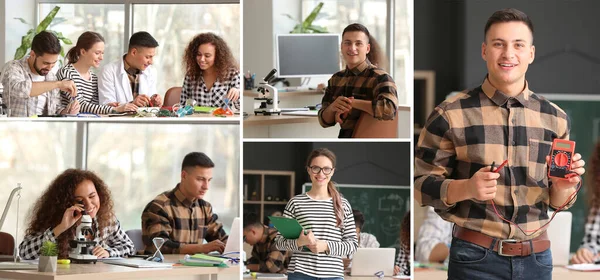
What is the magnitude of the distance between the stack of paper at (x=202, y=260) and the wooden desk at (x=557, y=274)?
936 millimetres

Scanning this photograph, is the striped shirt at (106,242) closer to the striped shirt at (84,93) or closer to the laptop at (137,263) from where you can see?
the laptop at (137,263)

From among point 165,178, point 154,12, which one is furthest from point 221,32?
point 165,178

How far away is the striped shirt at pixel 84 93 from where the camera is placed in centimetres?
386

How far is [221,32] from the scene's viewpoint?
12.6ft

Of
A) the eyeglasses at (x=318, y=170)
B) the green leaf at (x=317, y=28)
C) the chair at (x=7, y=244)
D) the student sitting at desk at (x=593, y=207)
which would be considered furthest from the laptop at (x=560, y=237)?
the chair at (x=7, y=244)

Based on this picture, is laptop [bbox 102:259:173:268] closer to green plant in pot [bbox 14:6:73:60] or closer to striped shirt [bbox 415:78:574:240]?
green plant in pot [bbox 14:6:73:60]

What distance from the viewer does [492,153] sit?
2.68 metres

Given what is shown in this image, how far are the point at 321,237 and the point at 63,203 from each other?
49.2 inches

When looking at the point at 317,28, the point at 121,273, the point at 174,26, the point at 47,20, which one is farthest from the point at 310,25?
the point at 121,273

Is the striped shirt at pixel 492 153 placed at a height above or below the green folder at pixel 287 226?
above

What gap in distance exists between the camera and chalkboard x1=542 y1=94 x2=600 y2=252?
4.39 meters

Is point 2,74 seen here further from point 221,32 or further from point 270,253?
point 270,253

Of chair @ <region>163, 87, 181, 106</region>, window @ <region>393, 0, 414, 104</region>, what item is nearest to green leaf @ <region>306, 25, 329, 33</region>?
window @ <region>393, 0, 414, 104</region>

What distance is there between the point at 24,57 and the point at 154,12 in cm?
65
